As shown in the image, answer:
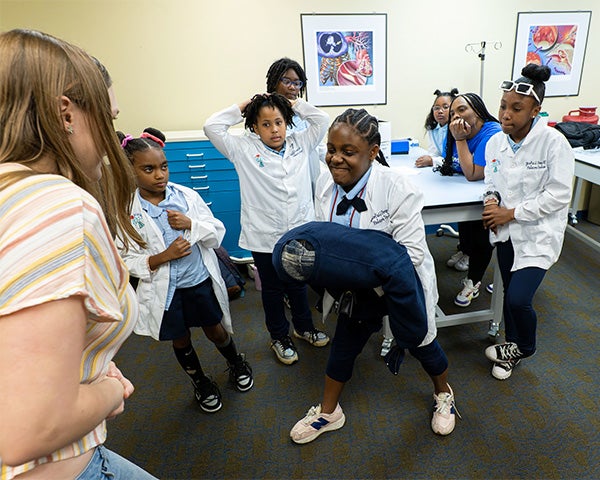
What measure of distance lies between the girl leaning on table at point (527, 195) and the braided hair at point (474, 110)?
0.44 m

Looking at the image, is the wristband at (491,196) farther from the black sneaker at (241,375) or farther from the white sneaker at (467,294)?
the black sneaker at (241,375)

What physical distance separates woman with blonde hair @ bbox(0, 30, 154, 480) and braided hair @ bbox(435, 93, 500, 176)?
6.95 ft

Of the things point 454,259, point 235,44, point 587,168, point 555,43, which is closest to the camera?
point 587,168

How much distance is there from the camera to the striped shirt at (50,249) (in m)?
0.42

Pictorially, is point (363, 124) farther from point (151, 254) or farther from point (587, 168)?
point (587, 168)

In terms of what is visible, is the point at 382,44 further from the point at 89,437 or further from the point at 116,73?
the point at 89,437

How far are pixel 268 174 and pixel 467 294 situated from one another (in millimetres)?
1605

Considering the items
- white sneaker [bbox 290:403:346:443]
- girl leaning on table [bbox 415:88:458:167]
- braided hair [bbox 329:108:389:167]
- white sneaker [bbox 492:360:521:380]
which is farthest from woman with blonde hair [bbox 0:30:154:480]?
girl leaning on table [bbox 415:88:458:167]

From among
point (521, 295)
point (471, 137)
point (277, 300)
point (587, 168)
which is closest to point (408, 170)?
point (471, 137)

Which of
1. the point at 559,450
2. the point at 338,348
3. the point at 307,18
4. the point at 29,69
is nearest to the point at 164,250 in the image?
the point at 338,348

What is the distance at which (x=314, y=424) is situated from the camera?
5.45 feet

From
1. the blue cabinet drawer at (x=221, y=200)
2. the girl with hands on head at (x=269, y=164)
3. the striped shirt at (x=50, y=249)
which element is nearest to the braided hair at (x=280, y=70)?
the girl with hands on head at (x=269, y=164)

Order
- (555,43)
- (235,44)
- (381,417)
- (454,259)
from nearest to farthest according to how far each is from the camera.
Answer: (381,417) < (454,259) < (235,44) < (555,43)

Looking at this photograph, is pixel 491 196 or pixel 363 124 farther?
pixel 491 196
